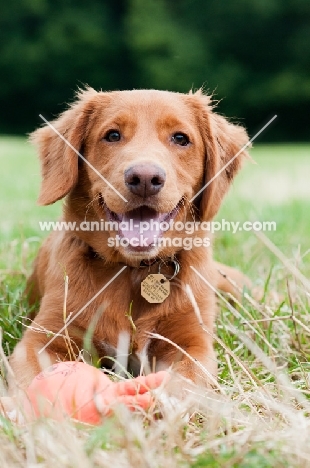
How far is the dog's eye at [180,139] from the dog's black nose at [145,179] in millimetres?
483

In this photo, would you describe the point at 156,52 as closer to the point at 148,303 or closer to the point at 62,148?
the point at 62,148

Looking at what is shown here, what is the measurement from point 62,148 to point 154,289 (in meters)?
0.89

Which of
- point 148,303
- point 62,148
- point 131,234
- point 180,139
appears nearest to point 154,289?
point 148,303

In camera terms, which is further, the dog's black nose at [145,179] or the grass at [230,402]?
the dog's black nose at [145,179]

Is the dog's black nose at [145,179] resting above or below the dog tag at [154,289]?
above

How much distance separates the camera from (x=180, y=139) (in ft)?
11.3

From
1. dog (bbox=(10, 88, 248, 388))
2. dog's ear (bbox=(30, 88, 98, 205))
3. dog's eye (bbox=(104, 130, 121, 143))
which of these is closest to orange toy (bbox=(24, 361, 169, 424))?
dog (bbox=(10, 88, 248, 388))

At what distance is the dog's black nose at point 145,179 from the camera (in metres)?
2.94

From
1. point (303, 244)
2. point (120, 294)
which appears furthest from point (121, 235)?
point (303, 244)

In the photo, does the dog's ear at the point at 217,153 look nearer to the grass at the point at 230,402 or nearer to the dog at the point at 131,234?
the dog at the point at 131,234

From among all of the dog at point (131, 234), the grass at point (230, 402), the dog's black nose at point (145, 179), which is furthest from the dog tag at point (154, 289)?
the dog's black nose at point (145, 179)

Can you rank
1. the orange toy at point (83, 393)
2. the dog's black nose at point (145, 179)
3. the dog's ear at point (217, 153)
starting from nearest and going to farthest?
the orange toy at point (83, 393) → the dog's black nose at point (145, 179) → the dog's ear at point (217, 153)

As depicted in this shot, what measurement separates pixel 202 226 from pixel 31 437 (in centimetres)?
175

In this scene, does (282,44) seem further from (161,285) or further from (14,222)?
(161,285)
